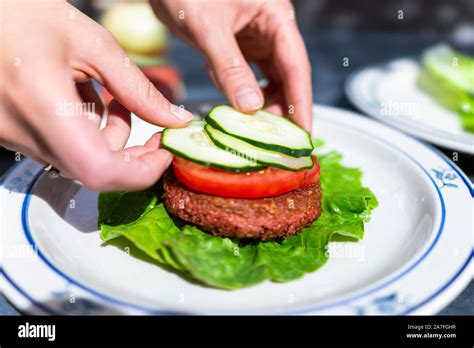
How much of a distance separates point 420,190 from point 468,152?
2.13 feet

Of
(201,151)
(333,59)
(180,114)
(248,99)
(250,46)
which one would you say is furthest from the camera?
(333,59)

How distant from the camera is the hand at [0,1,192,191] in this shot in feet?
6.65

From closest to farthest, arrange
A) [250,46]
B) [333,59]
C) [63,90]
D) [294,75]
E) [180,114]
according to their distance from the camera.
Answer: [63,90], [180,114], [294,75], [250,46], [333,59]

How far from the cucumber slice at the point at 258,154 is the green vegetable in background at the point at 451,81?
2118mm

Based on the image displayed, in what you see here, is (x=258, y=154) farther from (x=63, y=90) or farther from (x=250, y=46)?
(x=250, y=46)

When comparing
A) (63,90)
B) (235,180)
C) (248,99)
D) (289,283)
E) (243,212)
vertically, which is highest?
(63,90)

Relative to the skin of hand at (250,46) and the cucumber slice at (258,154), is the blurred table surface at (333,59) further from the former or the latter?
the cucumber slice at (258,154)

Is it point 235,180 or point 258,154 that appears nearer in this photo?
point 235,180

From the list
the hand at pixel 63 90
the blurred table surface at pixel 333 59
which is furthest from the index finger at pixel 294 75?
the hand at pixel 63 90

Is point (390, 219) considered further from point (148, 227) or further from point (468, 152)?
point (148, 227)

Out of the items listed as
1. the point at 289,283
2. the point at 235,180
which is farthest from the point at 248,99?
the point at 289,283

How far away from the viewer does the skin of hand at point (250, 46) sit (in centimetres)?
308

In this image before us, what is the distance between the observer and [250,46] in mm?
4113

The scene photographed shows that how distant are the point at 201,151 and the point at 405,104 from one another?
2.66 metres
